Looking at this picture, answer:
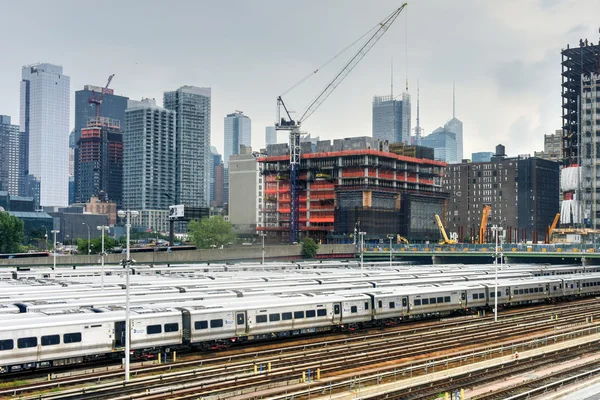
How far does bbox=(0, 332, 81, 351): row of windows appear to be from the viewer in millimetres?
43625

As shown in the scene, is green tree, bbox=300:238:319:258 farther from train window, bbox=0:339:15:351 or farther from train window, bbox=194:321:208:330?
train window, bbox=0:339:15:351

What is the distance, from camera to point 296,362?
49844 mm

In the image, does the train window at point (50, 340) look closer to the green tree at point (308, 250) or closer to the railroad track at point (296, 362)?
the railroad track at point (296, 362)

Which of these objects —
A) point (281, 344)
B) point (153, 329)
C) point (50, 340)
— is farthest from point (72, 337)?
point (281, 344)

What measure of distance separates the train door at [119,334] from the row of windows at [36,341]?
2.63 meters

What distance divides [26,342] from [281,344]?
2099 cm

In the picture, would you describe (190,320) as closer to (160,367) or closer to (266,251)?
(160,367)

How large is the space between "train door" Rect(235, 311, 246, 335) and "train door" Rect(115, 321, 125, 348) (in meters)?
9.52

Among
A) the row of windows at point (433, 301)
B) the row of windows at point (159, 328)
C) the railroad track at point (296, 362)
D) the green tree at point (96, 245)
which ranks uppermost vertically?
the green tree at point (96, 245)

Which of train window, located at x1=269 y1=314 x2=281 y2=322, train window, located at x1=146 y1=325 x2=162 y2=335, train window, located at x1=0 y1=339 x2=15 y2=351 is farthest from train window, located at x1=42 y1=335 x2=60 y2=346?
train window, located at x1=269 y1=314 x2=281 y2=322

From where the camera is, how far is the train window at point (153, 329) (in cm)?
5000

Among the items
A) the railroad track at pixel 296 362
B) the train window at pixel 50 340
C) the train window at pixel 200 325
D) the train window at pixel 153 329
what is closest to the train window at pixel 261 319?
the railroad track at pixel 296 362

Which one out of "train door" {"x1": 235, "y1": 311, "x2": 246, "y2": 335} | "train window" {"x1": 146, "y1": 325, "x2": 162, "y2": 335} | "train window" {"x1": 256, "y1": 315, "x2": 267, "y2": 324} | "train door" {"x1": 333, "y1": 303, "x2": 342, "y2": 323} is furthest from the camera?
"train door" {"x1": 333, "y1": 303, "x2": 342, "y2": 323}

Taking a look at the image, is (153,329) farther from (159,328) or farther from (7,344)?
(7,344)
